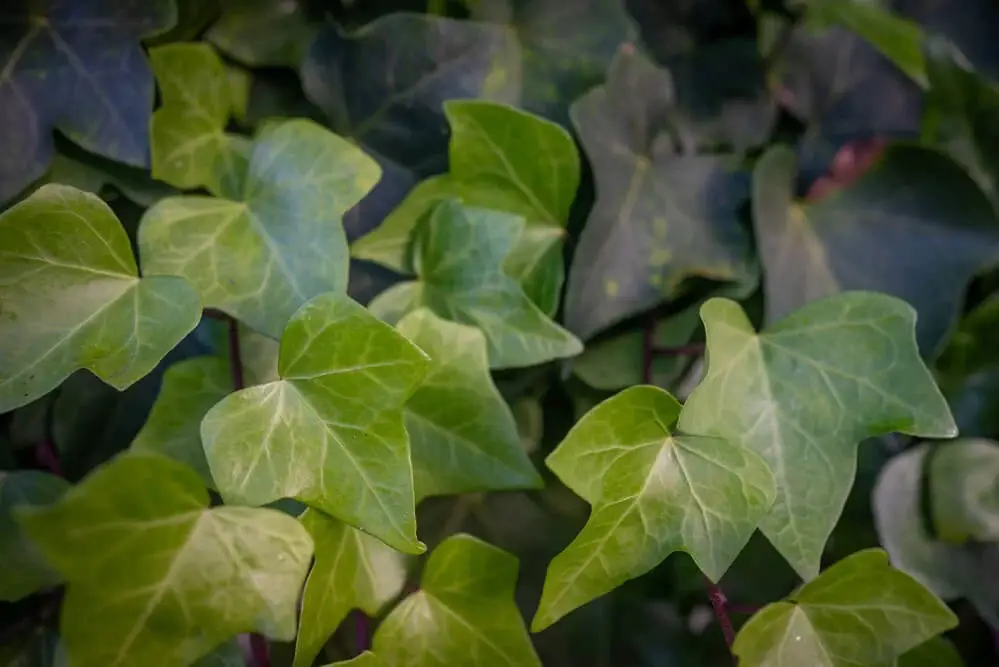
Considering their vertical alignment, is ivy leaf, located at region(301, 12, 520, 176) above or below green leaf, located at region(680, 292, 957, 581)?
above

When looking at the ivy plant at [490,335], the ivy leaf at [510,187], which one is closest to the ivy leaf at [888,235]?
the ivy plant at [490,335]

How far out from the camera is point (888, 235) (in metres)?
0.56

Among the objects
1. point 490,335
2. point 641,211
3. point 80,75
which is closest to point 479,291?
point 490,335

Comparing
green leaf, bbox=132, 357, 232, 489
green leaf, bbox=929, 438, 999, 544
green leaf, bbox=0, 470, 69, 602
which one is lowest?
green leaf, bbox=929, 438, 999, 544

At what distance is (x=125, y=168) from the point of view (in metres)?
0.47

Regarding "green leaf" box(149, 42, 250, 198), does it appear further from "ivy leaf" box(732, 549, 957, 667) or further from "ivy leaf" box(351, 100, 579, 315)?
"ivy leaf" box(732, 549, 957, 667)

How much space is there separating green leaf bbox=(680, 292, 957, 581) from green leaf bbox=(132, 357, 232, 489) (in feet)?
0.85

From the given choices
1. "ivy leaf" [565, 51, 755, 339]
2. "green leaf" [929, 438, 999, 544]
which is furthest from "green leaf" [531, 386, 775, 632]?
"green leaf" [929, 438, 999, 544]

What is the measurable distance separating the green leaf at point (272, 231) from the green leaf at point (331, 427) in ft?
0.16

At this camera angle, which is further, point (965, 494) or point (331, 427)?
point (965, 494)

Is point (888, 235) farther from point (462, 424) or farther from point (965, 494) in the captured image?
point (462, 424)

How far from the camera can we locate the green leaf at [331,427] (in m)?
0.34

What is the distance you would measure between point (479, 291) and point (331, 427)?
5.4 inches

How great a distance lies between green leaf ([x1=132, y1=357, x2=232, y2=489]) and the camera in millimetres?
402
